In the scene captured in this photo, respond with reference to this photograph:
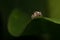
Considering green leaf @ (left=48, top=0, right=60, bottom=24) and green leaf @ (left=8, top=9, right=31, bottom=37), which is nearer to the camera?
green leaf @ (left=8, top=9, right=31, bottom=37)

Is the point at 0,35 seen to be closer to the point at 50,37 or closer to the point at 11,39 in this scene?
the point at 11,39

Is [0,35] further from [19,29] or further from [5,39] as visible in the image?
[19,29]

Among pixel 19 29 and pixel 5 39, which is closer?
pixel 19 29

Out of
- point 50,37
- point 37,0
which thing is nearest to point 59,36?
point 50,37

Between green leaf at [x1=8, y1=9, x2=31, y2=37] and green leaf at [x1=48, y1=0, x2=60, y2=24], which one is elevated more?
green leaf at [x1=48, y1=0, x2=60, y2=24]

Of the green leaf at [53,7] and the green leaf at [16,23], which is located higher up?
the green leaf at [53,7]

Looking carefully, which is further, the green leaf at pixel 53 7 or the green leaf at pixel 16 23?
the green leaf at pixel 53 7

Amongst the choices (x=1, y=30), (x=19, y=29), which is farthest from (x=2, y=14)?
(x=19, y=29)

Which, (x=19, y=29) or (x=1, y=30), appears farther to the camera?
(x=1, y=30)

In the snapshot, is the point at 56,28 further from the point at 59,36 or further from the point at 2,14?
the point at 2,14
